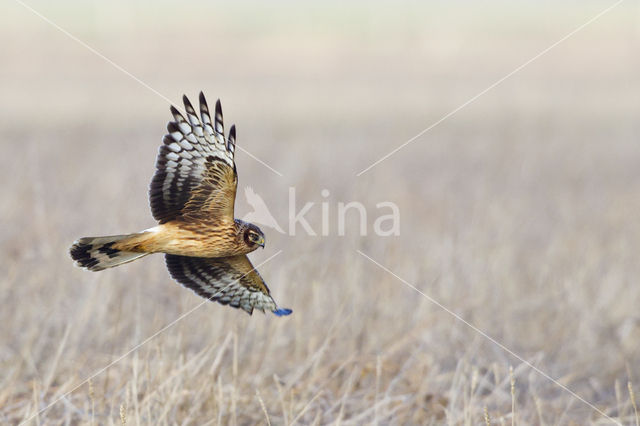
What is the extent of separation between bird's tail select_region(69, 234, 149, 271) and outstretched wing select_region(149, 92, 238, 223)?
141 millimetres

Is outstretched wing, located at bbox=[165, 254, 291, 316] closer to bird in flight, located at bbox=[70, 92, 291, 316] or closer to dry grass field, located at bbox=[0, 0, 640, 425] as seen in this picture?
bird in flight, located at bbox=[70, 92, 291, 316]

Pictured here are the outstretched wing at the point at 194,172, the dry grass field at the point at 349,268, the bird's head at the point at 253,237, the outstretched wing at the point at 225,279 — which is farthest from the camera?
the dry grass field at the point at 349,268

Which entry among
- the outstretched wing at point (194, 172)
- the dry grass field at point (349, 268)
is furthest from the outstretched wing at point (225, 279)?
the dry grass field at point (349, 268)

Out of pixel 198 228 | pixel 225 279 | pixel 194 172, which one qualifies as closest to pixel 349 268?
pixel 225 279

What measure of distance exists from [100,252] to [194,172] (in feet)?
1.24

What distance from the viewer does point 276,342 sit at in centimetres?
504

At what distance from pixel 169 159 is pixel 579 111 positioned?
54.2ft

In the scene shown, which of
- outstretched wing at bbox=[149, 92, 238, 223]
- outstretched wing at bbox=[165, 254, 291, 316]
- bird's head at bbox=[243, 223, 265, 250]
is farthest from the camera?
outstretched wing at bbox=[165, 254, 291, 316]

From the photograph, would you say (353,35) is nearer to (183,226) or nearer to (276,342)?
(276,342)

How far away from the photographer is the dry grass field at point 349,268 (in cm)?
445

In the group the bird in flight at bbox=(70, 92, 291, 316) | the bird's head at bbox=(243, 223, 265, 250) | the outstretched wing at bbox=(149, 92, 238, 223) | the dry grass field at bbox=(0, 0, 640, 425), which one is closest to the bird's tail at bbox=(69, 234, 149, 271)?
the bird in flight at bbox=(70, 92, 291, 316)

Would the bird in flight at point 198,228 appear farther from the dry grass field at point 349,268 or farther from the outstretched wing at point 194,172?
the dry grass field at point 349,268

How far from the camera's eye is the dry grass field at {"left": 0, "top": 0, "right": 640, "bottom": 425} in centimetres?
445

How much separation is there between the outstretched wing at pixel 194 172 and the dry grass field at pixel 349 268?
1.37m
